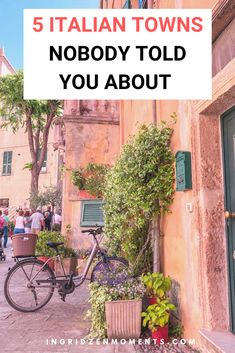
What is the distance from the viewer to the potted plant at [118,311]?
3.70 m

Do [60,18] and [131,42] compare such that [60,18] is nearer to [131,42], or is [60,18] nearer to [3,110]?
[131,42]

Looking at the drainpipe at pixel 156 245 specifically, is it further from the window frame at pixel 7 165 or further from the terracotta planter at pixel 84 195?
the window frame at pixel 7 165

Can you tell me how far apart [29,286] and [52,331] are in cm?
92

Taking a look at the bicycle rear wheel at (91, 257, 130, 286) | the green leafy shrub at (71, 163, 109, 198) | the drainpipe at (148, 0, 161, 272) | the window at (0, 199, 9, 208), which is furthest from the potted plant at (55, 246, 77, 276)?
the window at (0, 199, 9, 208)

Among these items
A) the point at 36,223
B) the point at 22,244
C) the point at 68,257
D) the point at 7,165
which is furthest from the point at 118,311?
the point at 7,165

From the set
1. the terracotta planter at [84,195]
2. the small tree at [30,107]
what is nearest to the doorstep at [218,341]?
the terracotta planter at [84,195]

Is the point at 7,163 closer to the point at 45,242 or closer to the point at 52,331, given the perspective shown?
the point at 45,242

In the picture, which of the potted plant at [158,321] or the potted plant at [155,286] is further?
the potted plant at [155,286]

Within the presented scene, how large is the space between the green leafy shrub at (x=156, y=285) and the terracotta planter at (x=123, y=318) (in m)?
0.27

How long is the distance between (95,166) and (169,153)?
4.15 m

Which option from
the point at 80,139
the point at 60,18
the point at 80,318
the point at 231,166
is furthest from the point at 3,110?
the point at 231,166

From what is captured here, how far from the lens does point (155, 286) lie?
3.87 meters

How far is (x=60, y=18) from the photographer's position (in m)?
4.82

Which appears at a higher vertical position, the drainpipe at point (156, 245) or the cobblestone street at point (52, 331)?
the drainpipe at point (156, 245)
